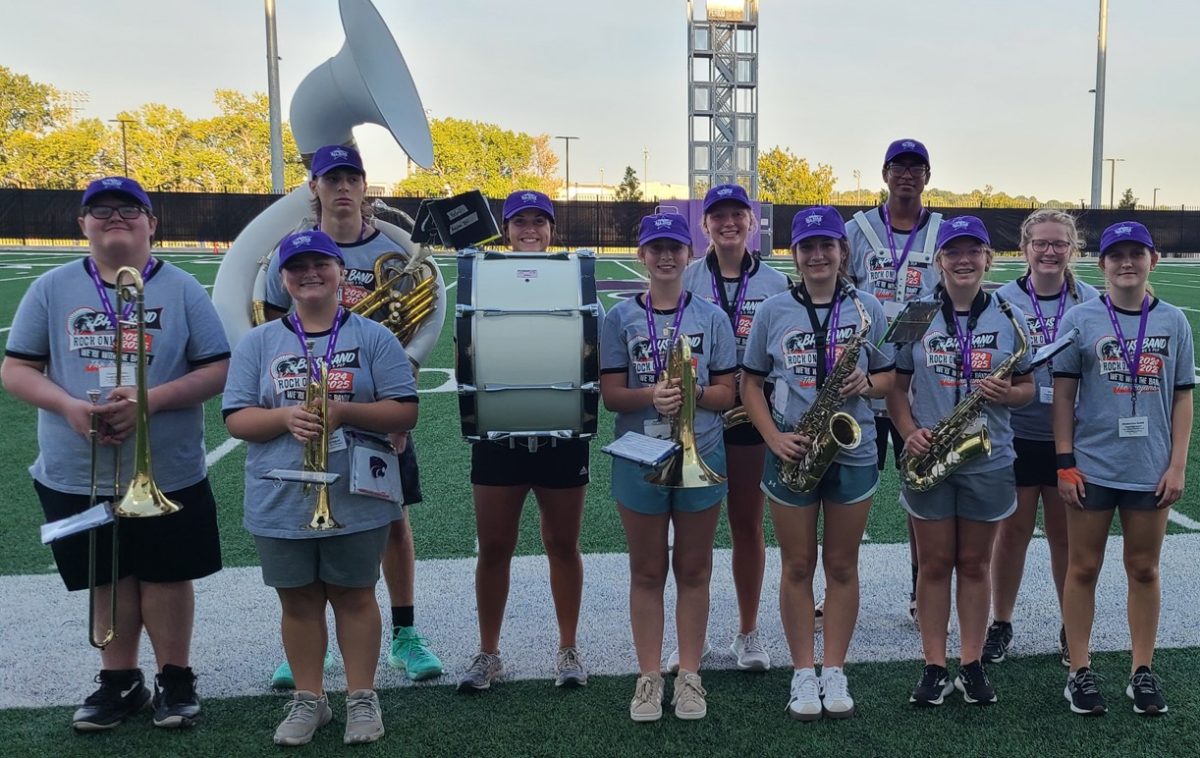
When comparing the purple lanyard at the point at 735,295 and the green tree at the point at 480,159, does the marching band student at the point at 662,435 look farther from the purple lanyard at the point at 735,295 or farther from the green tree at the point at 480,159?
the green tree at the point at 480,159

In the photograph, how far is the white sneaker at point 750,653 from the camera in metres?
3.87

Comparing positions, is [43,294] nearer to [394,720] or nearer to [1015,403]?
[394,720]

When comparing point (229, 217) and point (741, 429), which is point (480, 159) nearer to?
point (229, 217)

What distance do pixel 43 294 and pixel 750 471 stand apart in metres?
2.85

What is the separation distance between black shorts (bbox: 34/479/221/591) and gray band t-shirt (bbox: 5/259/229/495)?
0.09m

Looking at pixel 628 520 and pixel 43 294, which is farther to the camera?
pixel 628 520

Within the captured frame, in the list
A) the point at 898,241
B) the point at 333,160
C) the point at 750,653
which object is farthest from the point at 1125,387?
the point at 333,160

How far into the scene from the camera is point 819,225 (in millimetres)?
3469

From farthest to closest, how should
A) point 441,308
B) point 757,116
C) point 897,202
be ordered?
point 757,116, point 897,202, point 441,308

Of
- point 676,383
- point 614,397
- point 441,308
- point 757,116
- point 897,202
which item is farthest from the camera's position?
point 757,116

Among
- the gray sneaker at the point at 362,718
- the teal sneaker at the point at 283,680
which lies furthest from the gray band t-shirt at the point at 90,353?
the gray sneaker at the point at 362,718

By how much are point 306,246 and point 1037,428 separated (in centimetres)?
306

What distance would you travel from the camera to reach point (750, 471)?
3957 millimetres

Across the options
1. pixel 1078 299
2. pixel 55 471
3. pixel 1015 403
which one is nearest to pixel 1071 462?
pixel 1015 403
